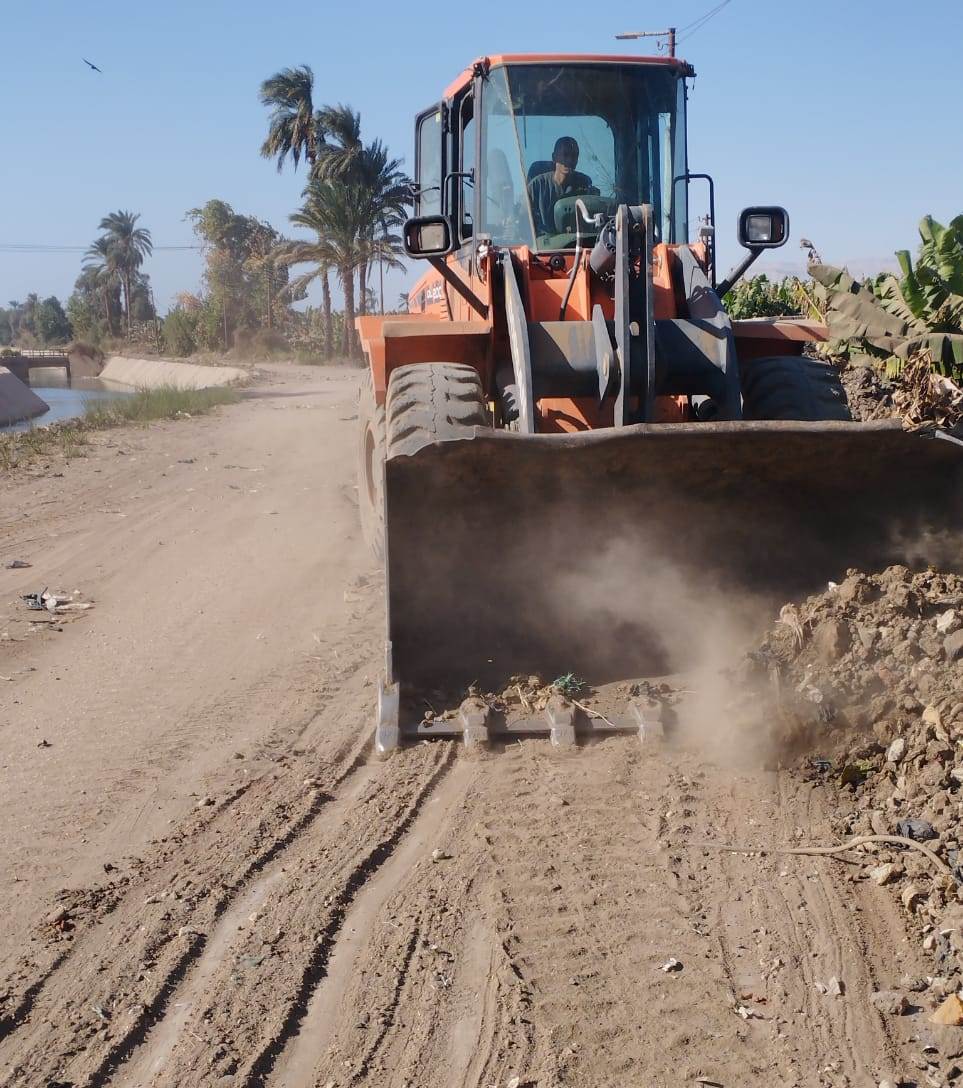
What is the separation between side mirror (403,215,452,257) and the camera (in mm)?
5430

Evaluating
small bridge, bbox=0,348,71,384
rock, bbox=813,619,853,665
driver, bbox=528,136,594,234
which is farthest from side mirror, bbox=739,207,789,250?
small bridge, bbox=0,348,71,384

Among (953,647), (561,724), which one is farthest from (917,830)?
(561,724)

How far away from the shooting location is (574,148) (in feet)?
20.7

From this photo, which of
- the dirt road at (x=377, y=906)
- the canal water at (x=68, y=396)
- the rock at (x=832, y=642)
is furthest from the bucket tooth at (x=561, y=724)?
the canal water at (x=68, y=396)

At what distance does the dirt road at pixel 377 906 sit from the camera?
2945 millimetres

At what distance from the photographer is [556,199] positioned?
6.21 meters

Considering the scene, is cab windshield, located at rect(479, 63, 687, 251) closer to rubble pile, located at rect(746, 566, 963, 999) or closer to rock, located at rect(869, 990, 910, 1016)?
rubble pile, located at rect(746, 566, 963, 999)

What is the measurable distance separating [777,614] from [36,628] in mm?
4484

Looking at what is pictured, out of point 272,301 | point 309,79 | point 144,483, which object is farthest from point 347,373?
point 144,483

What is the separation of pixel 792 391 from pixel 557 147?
1.87 meters

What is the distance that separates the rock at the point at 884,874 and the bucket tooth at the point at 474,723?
1.71m

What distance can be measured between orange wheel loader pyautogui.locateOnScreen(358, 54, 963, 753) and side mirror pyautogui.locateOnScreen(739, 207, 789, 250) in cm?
1

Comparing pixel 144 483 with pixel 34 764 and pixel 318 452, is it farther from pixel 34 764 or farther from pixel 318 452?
pixel 34 764

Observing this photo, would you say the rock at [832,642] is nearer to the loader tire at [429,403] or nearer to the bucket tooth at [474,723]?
the bucket tooth at [474,723]
